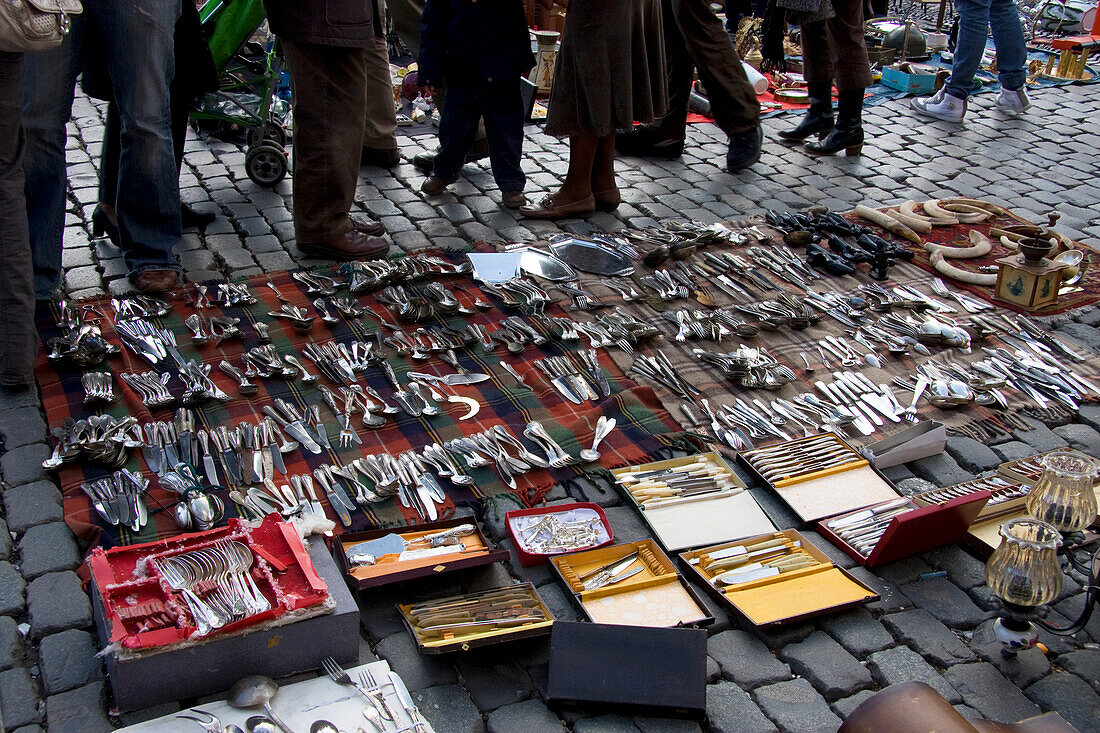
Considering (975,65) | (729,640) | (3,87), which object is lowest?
(729,640)

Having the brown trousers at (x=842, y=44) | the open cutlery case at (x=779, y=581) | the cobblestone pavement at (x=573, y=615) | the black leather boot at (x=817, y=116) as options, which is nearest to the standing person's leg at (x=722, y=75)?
the brown trousers at (x=842, y=44)

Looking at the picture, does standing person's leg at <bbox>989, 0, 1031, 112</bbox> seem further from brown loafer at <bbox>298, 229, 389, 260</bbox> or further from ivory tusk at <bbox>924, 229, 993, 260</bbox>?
brown loafer at <bbox>298, 229, 389, 260</bbox>

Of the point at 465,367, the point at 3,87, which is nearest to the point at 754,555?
the point at 465,367

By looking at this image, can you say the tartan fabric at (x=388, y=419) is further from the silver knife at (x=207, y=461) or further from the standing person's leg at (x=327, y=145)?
the standing person's leg at (x=327, y=145)

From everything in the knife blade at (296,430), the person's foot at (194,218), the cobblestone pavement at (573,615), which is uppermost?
the person's foot at (194,218)

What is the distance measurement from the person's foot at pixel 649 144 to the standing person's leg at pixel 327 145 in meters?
2.68

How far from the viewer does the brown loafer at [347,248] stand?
537 cm

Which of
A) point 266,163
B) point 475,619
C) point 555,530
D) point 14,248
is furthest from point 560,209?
point 475,619

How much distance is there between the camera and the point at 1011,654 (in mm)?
3098

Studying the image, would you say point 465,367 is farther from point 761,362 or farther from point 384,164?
point 384,164

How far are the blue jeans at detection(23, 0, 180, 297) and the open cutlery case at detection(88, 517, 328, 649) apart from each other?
2174 millimetres

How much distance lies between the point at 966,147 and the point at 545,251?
14.2 ft

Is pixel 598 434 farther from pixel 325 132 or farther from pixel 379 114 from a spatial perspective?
pixel 379 114

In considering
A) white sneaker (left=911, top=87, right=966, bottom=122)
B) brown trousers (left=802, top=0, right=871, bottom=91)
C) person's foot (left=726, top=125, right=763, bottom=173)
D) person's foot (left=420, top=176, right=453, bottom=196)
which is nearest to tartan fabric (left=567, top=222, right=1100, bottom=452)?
person's foot (left=420, top=176, right=453, bottom=196)
